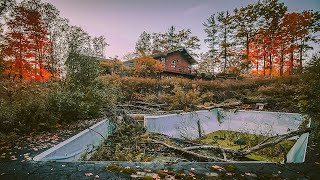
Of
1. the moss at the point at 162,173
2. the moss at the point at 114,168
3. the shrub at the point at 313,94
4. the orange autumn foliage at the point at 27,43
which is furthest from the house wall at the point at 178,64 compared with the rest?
the moss at the point at 162,173

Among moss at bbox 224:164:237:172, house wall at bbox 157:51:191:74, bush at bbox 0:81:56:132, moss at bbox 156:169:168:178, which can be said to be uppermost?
house wall at bbox 157:51:191:74

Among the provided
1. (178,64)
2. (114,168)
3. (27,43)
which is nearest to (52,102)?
(114,168)

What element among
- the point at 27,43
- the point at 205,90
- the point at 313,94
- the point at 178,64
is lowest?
the point at 205,90

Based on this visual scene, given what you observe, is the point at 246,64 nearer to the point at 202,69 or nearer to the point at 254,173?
the point at 202,69

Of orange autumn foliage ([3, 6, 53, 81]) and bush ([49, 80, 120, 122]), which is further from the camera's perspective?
orange autumn foliage ([3, 6, 53, 81])

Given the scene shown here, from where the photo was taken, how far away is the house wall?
1412 inches

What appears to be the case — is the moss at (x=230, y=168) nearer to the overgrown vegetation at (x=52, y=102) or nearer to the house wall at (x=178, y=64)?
the overgrown vegetation at (x=52, y=102)

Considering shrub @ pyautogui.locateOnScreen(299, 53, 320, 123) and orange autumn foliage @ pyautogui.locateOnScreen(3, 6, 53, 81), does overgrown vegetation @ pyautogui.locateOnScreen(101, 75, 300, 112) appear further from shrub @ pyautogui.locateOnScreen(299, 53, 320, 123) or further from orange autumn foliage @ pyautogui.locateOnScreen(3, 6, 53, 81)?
orange autumn foliage @ pyautogui.locateOnScreen(3, 6, 53, 81)

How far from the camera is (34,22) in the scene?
26453 mm

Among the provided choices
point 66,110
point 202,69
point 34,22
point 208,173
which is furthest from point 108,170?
point 202,69

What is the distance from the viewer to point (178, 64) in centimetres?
3862

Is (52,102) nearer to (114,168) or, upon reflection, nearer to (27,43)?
(114,168)

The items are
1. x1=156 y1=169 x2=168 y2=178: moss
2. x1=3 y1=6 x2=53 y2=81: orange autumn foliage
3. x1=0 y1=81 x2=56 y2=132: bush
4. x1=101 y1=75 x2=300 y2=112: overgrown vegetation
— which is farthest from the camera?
x1=3 y1=6 x2=53 y2=81: orange autumn foliage

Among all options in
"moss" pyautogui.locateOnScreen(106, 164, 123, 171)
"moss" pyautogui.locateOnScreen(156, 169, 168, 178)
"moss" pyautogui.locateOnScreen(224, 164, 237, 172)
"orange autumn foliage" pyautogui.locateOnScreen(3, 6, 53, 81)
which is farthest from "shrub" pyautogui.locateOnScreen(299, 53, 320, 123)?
"orange autumn foliage" pyautogui.locateOnScreen(3, 6, 53, 81)
